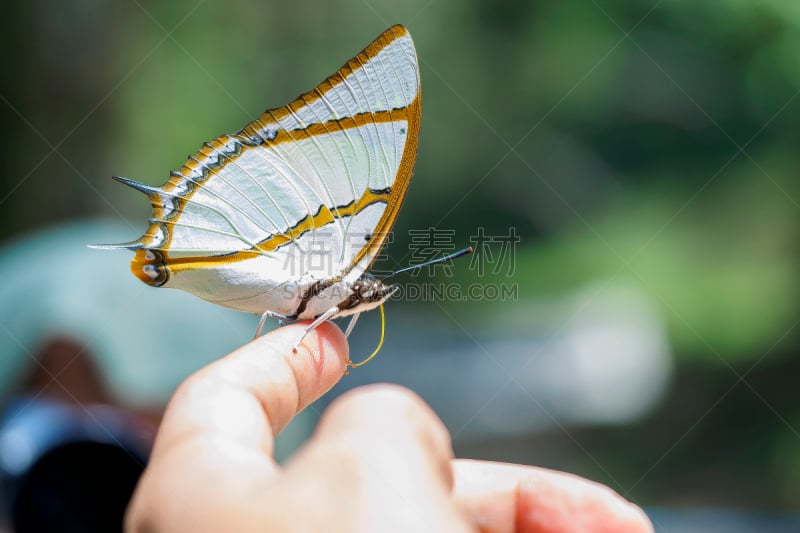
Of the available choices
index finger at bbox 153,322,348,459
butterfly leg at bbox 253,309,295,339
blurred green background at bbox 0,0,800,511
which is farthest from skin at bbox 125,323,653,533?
blurred green background at bbox 0,0,800,511

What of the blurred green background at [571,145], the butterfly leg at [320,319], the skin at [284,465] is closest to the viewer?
the skin at [284,465]

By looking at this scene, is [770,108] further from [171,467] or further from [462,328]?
[171,467]

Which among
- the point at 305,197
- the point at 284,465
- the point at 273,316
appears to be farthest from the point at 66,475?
the point at 284,465

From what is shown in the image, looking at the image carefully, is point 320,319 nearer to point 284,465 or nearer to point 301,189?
point 301,189

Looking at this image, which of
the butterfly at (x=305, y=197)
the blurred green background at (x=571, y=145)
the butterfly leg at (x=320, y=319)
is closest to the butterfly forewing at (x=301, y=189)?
the butterfly at (x=305, y=197)

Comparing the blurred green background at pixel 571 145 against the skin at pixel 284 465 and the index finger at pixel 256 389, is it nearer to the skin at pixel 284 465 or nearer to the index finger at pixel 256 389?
the index finger at pixel 256 389

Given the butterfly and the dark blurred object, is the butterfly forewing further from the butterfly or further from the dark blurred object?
the dark blurred object

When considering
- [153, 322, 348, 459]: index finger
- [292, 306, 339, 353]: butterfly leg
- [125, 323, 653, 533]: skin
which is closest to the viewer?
[125, 323, 653, 533]: skin
